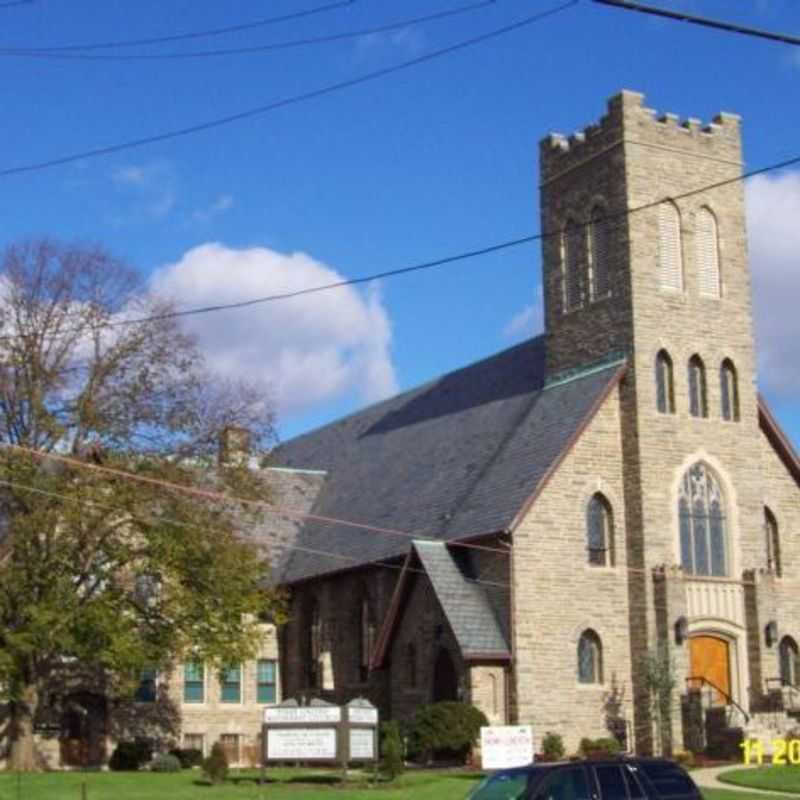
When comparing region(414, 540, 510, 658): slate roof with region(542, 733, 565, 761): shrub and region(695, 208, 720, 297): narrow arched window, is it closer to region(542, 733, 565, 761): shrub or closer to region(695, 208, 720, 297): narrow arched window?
region(542, 733, 565, 761): shrub

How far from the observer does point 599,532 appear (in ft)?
132

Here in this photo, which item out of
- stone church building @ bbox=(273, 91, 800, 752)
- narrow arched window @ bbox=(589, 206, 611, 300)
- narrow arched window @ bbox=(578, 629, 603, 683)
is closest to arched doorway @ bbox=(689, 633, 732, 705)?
stone church building @ bbox=(273, 91, 800, 752)

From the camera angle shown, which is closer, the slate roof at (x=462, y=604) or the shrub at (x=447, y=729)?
the shrub at (x=447, y=729)

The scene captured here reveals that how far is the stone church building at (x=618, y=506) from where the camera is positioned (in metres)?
38.6

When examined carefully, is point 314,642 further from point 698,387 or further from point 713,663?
point 698,387

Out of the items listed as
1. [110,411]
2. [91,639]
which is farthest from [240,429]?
[91,639]

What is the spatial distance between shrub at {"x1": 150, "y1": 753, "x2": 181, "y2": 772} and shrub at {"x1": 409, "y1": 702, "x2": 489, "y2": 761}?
337 inches

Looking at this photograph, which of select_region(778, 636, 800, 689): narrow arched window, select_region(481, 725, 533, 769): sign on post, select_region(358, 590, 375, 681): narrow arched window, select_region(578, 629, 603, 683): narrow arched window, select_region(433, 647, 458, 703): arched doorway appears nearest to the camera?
select_region(481, 725, 533, 769): sign on post

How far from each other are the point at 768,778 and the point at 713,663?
9.47 m

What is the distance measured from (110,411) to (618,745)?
15232mm

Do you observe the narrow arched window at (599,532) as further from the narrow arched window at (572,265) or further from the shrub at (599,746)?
the narrow arched window at (572,265)

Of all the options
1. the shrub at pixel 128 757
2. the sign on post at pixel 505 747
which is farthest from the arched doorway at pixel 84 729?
the sign on post at pixel 505 747

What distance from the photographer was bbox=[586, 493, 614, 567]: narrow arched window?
3997 cm

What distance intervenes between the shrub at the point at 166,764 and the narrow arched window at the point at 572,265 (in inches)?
670
